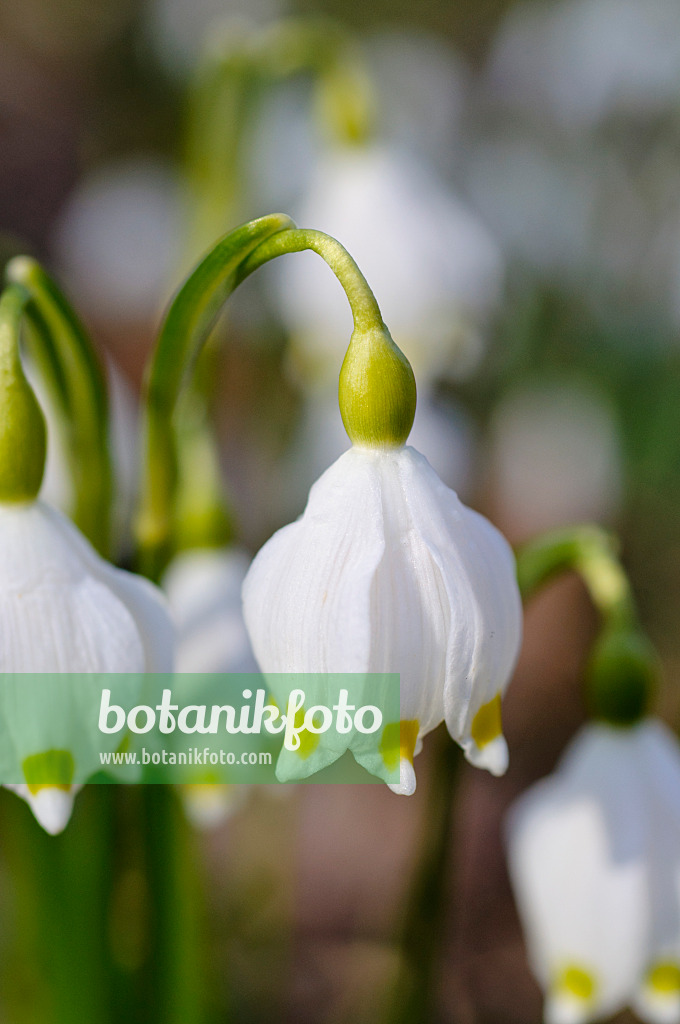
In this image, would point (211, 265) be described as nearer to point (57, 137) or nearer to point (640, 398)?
point (640, 398)

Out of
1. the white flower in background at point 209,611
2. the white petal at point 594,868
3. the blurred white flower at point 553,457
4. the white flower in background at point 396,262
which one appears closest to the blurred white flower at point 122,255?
the blurred white flower at point 553,457

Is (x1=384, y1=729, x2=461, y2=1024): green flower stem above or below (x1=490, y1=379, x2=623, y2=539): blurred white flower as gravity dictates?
below

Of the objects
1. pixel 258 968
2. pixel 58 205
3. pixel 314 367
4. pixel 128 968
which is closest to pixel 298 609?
pixel 128 968

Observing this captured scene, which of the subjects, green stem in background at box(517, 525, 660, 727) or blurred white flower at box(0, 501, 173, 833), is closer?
blurred white flower at box(0, 501, 173, 833)

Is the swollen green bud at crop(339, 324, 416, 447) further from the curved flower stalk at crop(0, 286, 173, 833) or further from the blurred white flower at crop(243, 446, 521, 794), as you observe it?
the curved flower stalk at crop(0, 286, 173, 833)

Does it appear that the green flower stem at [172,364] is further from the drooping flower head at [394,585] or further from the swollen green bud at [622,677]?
the swollen green bud at [622,677]

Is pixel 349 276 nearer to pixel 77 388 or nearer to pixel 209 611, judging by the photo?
pixel 77 388

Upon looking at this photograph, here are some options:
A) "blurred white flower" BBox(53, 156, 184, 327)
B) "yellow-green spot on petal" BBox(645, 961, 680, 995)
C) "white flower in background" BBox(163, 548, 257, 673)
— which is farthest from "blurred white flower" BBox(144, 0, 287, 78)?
"yellow-green spot on petal" BBox(645, 961, 680, 995)

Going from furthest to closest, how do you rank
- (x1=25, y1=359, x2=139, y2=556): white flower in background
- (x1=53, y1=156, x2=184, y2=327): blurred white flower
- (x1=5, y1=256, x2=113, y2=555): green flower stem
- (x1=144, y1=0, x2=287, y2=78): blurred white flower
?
(x1=144, y1=0, x2=287, y2=78): blurred white flower < (x1=53, y1=156, x2=184, y2=327): blurred white flower < (x1=25, y1=359, x2=139, y2=556): white flower in background < (x1=5, y1=256, x2=113, y2=555): green flower stem
